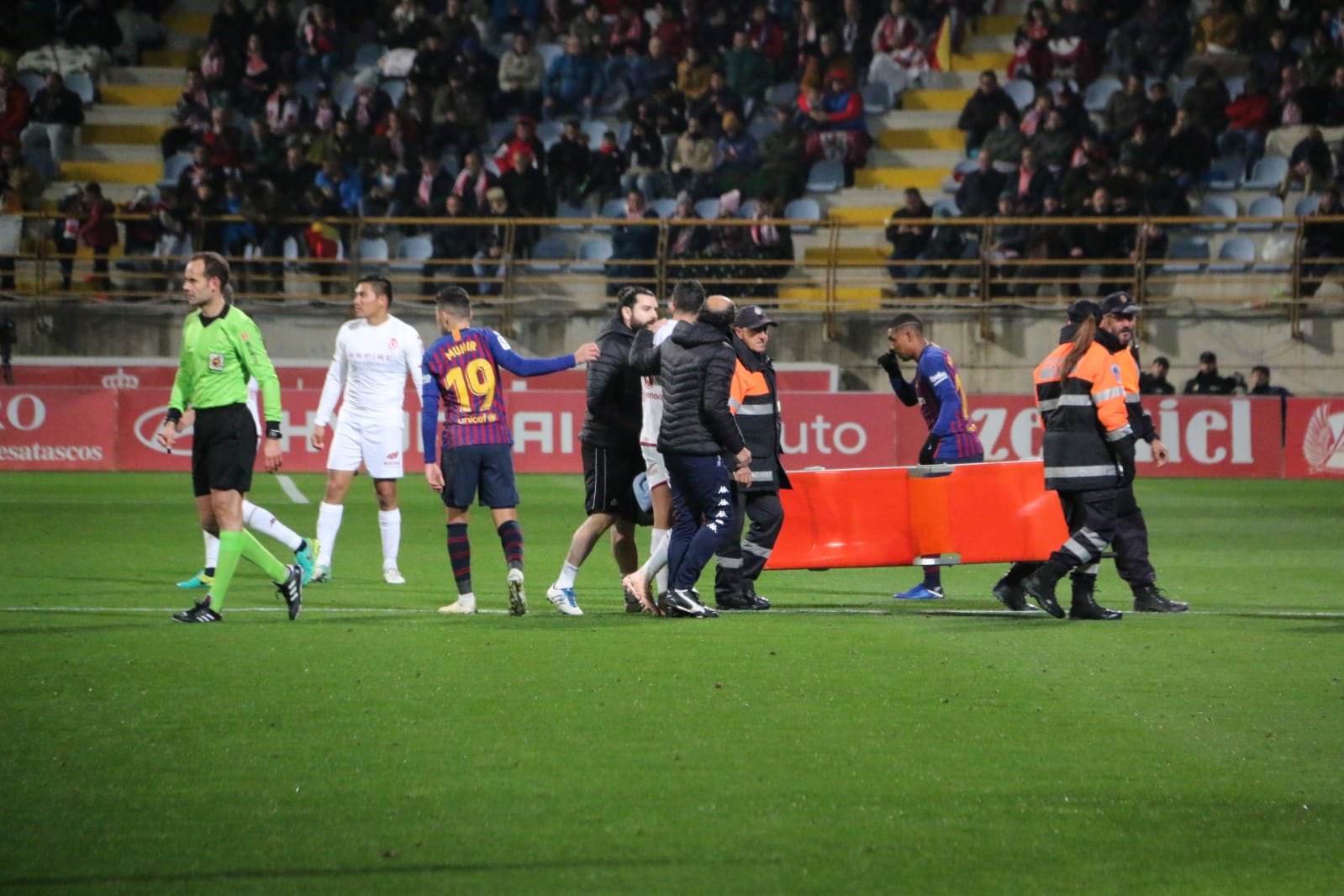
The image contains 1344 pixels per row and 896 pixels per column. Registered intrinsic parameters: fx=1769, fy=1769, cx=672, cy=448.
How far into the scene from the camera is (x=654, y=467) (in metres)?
10.7

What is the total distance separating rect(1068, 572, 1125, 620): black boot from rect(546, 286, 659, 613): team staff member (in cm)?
259

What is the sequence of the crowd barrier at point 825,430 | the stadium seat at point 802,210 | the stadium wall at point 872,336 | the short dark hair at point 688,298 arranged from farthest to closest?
the stadium seat at point 802,210
the stadium wall at point 872,336
the crowd barrier at point 825,430
the short dark hair at point 688,298

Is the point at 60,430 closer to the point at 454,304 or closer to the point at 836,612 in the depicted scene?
the point at 454,304

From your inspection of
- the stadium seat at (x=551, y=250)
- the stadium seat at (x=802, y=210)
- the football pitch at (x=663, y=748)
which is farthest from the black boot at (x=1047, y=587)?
the stadium seat at (x=802, y=210)

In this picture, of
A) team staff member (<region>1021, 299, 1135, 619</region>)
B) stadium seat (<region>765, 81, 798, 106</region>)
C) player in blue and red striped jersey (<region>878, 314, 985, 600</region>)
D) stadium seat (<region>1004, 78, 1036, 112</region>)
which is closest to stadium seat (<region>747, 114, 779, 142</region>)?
stadium seat (<region>765, 81, 798, 106</region>)

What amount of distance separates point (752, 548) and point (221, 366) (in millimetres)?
3498

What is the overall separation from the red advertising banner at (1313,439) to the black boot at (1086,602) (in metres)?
14.8

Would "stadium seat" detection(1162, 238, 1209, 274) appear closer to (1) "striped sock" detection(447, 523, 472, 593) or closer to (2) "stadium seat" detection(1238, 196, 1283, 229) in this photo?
(2) "stadium seat" detection(1238, 196, 1283, 229)

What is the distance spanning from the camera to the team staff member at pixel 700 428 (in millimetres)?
Answer: 10086

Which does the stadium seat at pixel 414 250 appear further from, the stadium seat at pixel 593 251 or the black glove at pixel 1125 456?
the black glove at pixel 1125 456

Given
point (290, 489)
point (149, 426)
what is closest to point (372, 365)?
point (290, 489)

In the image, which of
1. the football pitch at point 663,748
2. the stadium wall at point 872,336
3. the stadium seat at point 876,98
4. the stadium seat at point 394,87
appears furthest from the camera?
the stadium seat at point 394,87

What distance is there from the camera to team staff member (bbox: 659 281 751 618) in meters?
10.1

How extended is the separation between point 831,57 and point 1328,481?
12.0m
